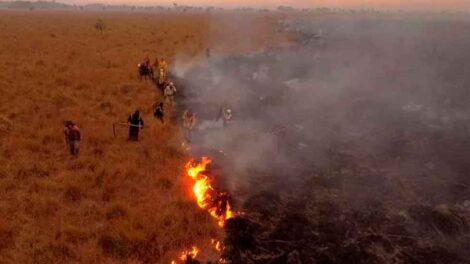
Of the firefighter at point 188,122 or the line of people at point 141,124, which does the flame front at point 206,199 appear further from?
the line of people at point 141,124

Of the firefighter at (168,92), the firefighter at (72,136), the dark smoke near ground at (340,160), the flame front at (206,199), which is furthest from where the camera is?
the firefighter at (168,92)

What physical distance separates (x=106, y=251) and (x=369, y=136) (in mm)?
12506

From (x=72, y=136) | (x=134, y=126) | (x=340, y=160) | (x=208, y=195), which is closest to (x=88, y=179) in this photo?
(x=72, y=136)

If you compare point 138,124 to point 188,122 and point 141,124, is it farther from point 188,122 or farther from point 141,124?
point 188,122

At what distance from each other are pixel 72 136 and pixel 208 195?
489 cm

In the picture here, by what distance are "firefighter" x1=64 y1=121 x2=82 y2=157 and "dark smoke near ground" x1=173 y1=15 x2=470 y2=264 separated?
174 inches

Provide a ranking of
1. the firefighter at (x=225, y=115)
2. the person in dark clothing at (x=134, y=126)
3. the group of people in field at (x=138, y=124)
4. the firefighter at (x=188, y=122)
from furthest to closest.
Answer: the firefighter at (x=225, y=115), the firefighter at (x=188, y=122), the person in dark clothing at (x=134, y=126), the group of people in field at (x=138, y=124)

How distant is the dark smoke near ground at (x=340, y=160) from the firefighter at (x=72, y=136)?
174 inches

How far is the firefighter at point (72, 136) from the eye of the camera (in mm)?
13359

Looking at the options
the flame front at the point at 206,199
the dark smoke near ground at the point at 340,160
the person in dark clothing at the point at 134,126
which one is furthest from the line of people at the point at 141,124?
the flame front at the point at 206,199

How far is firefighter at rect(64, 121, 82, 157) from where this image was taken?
13.4m

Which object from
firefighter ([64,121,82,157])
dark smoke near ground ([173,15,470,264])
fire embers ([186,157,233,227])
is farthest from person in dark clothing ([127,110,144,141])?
fire embers ([186,157,233,227])

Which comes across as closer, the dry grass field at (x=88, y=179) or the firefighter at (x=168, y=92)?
the dry grass field at (x=88, y=179)

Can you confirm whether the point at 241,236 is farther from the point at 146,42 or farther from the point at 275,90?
the point at 146,42
